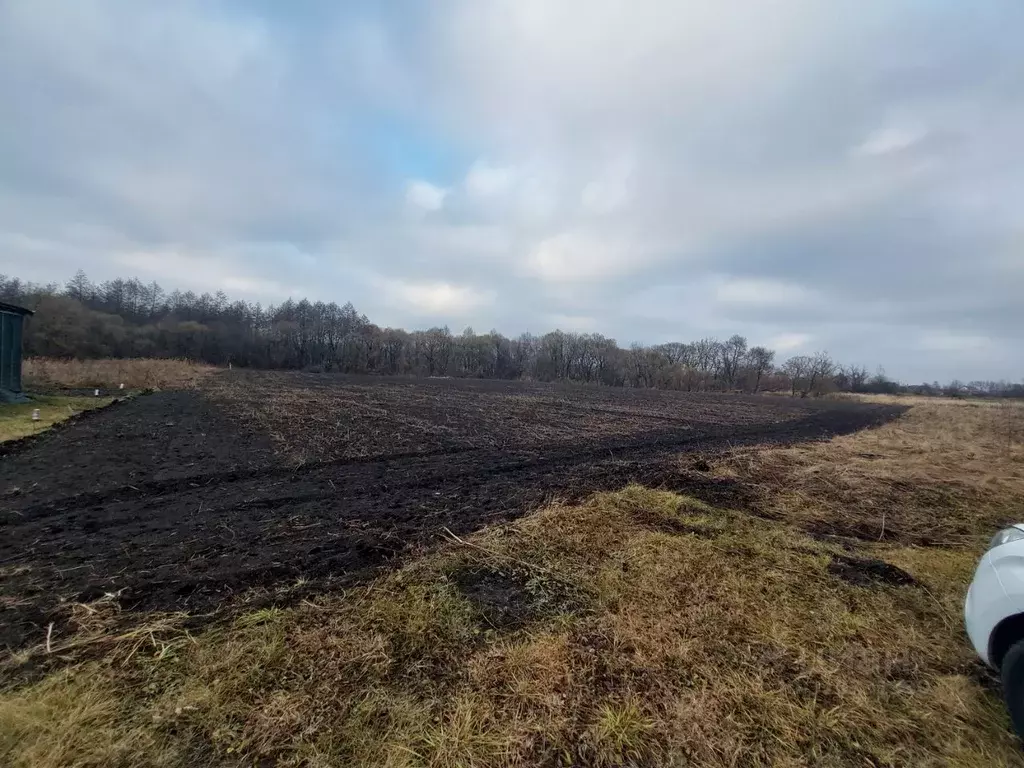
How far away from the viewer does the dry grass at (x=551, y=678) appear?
2.48 metres

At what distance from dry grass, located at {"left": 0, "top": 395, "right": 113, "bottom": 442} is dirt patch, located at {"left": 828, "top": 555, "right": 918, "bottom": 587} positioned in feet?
52.1

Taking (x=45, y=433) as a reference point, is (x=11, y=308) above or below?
above

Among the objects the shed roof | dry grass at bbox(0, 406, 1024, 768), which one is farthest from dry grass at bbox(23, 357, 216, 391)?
dry grass at bbox(0, 406, 1024, 768)

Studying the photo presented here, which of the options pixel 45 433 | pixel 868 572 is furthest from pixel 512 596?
pixel 45 433

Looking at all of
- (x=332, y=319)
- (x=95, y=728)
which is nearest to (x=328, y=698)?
(x=95, y=728)

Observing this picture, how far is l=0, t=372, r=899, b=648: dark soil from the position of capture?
4.35 metres

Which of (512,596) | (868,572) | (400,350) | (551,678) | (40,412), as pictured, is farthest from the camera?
(400,350)

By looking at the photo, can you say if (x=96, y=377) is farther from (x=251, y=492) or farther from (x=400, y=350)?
(x=400, y=350)

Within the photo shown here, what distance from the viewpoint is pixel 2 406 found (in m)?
14.7

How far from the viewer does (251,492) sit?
24.5ft

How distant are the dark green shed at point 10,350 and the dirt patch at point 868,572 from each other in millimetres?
23581

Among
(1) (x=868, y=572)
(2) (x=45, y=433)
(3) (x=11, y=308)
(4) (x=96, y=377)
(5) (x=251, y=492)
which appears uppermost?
(3) (x=11, y=308)

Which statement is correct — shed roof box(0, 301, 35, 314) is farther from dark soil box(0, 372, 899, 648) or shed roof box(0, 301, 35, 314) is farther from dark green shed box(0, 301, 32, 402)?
dark soil box(0, 372, 899, 648)

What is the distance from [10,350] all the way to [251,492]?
1640 centimetres
